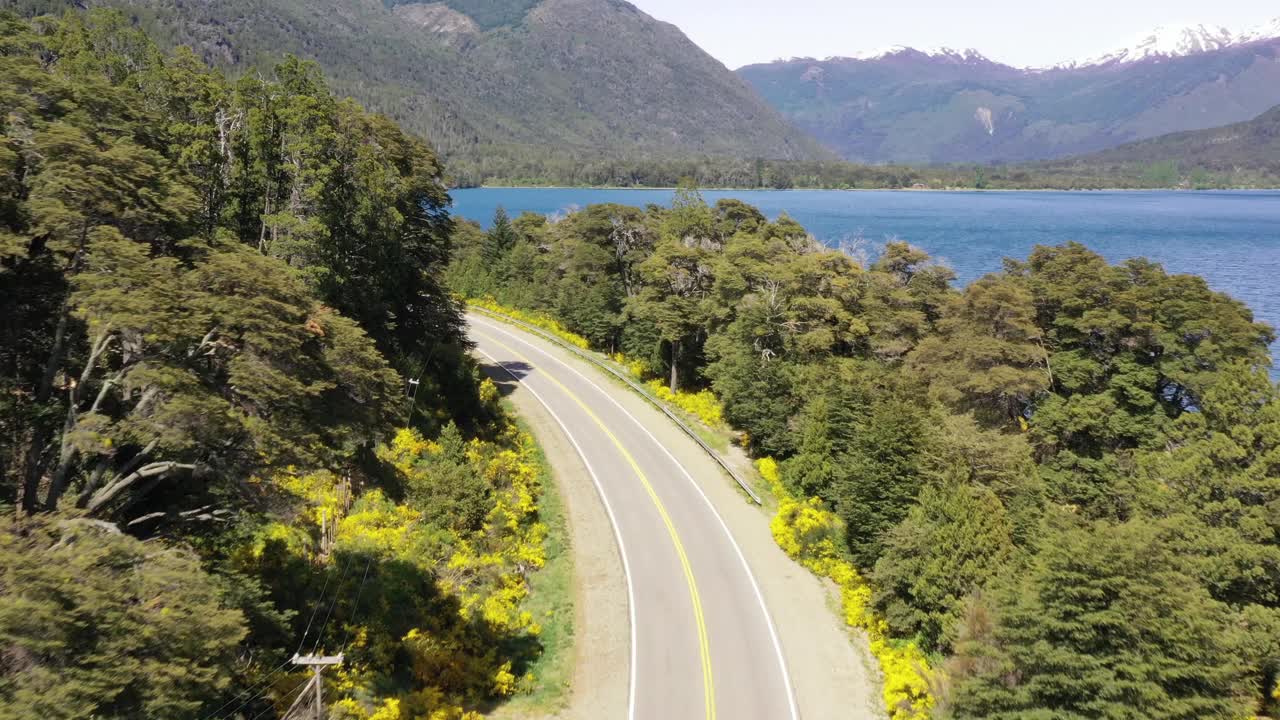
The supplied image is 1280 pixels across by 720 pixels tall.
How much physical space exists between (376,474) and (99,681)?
17546mm

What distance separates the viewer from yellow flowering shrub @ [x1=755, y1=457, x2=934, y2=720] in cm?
1958

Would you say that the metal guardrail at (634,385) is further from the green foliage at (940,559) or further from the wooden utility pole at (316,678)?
the wooden utility pole at (316,678)

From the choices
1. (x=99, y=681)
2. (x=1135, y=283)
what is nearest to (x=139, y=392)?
A: (x=99, y=681)

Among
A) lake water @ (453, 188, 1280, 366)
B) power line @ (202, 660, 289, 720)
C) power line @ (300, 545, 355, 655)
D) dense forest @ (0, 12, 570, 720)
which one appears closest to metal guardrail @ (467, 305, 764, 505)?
dense forest @ (0, 12, 570, 720)

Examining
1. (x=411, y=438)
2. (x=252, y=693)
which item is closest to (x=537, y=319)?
(x=411, y=438)

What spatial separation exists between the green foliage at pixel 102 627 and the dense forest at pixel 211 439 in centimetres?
3

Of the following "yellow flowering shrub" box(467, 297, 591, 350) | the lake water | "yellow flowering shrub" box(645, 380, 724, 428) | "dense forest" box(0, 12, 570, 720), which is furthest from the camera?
the lake water

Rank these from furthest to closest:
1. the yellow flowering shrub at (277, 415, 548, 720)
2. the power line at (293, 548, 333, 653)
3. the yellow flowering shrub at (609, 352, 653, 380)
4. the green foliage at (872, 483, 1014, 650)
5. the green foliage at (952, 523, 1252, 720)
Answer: the yellow flowering shrub at (609, 352, 653, 380), the green foliage at (872, 483, 1014, 650), the yellow flowering shrub at (277, 415, 548, 720), the power line at (293, 548, 333, 653), the green foliage at (952, 523, 1252, 720)

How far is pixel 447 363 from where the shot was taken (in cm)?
3497

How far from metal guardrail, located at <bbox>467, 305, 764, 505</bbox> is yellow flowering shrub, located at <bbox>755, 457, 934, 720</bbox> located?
71.0 inches

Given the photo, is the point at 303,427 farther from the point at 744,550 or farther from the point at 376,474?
the point at 744,550

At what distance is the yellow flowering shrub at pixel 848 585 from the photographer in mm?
19578

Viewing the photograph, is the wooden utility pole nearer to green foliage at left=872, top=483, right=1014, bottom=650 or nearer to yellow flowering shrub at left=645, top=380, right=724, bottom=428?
green foliage at left=872, top=483, right=1014, bottom=650

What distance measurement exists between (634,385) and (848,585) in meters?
22.9
